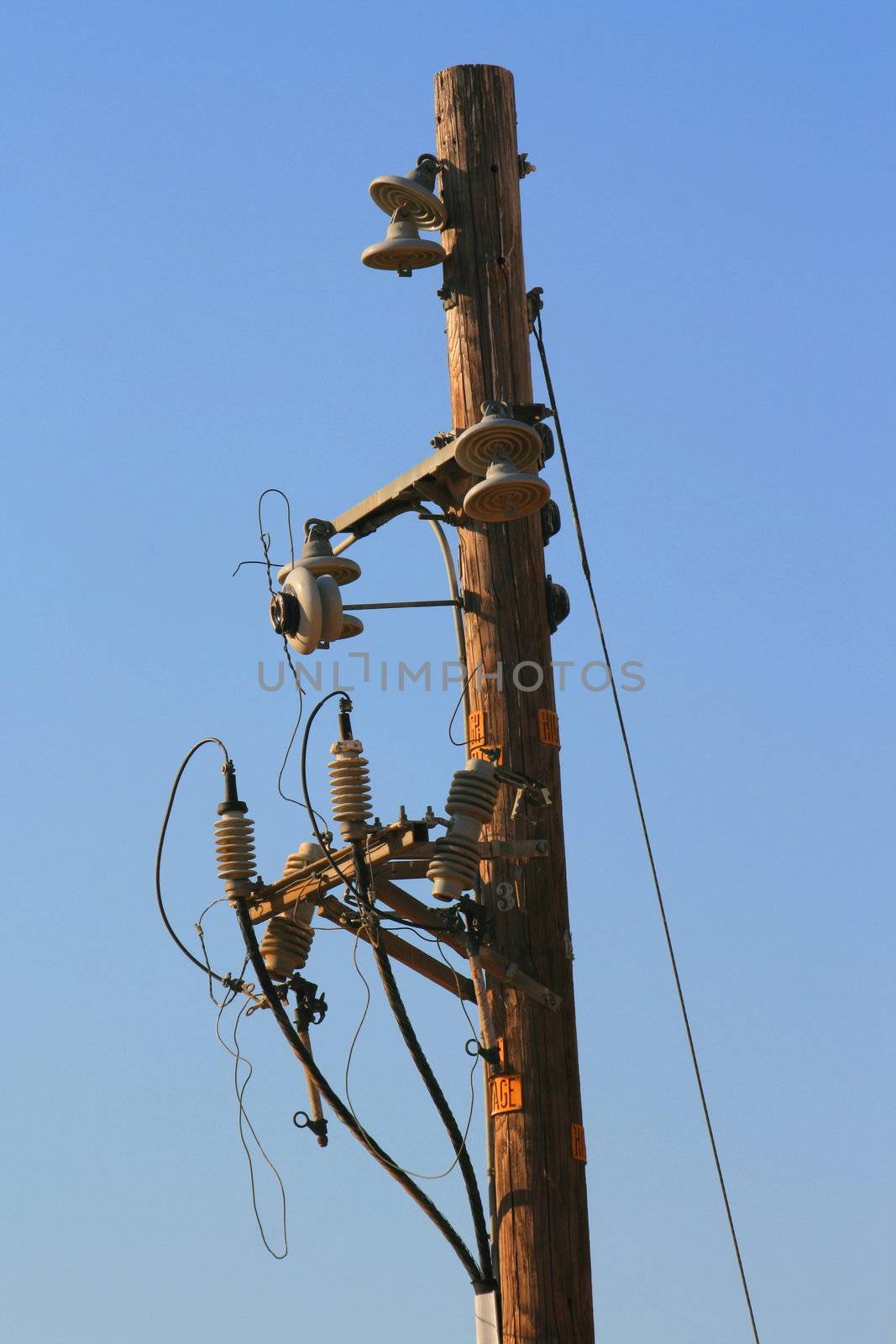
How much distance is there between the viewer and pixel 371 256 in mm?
9562

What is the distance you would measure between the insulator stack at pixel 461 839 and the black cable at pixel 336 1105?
1022 mm

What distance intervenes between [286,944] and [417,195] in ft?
10.7

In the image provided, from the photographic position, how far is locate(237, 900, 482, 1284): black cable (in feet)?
27.6

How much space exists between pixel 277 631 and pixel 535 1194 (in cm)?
251

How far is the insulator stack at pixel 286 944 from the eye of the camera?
9148mm

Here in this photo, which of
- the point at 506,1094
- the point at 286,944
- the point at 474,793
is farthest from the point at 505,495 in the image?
the point at 506,1094

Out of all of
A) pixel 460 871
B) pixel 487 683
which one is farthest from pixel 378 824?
pixel 487 683

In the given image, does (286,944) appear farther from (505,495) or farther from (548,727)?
(505,495)

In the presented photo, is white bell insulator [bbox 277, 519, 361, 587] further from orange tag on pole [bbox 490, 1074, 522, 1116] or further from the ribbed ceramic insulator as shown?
orange tag on pole [bbox 490, 1074, 522, 1116]

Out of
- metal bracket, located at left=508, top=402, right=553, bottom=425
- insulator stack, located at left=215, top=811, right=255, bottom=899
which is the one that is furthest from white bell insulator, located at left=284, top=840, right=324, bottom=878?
metal bracket, located at left=508, top=402, right=553, bottom=425

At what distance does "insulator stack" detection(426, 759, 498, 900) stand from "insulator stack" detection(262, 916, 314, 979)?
96 cm

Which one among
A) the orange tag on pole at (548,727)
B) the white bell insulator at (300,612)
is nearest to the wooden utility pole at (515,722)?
the orange tag on pole at (548,727)

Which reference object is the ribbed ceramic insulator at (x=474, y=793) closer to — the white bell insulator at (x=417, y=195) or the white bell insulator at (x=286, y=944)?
the white bell insulator at (x=286, y=944)

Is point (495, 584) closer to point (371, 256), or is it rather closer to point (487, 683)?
point (487, 683)
